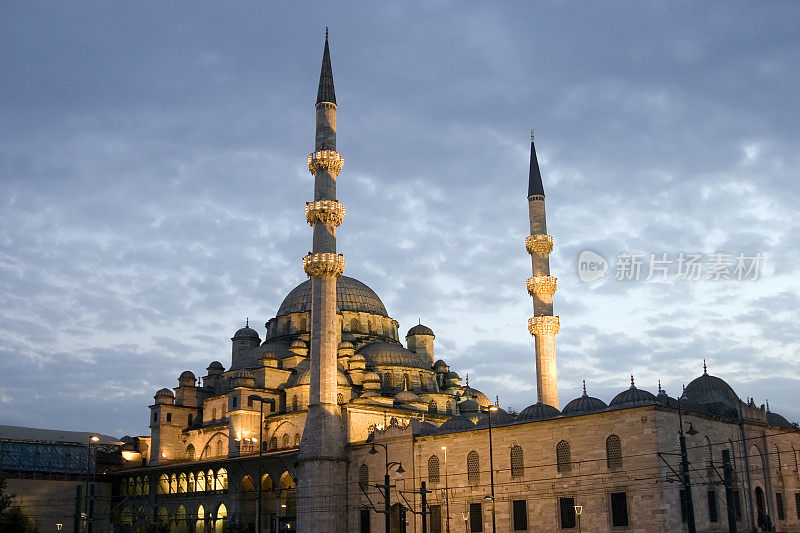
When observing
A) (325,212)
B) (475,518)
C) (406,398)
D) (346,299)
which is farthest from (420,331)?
(475,518)

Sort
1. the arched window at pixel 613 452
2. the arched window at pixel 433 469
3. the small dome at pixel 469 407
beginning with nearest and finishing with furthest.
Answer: the arched window at pixel 613 452 < the arched window at pixel 433 469 < the small dome at pixel 469 407

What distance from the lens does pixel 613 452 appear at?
1448 inches

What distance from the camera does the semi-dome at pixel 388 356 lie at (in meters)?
61.8

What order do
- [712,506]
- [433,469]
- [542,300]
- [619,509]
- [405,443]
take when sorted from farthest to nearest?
1. [542,300]
2. [405,443]
3. [433,469]
4. [712,506]
5. [619,509]

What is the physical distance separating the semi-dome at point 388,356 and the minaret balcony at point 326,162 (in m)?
16.4

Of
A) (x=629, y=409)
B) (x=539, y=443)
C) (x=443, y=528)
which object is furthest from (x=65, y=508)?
(x=629, y=409)

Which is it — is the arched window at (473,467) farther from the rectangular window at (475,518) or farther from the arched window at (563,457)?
the arched window at (563,457)

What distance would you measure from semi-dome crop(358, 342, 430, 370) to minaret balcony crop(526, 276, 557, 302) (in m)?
13.0

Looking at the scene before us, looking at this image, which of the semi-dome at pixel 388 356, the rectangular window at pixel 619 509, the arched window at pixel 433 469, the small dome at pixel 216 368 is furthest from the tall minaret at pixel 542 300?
the small dome at pixel 216 368

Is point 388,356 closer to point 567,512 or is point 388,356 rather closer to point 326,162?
point 326,162

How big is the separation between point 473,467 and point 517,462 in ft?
9.05

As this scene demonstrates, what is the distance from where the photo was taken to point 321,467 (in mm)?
45875

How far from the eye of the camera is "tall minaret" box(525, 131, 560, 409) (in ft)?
170

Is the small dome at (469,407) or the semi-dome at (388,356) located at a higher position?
the semi-dome at (388,356)
